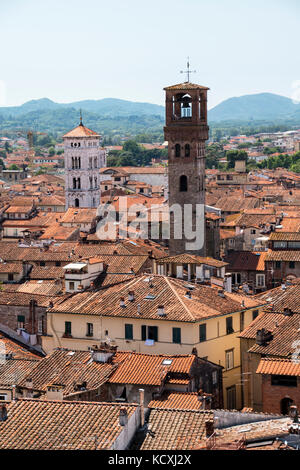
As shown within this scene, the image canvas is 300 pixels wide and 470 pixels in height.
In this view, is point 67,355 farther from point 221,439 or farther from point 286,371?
point 221,439

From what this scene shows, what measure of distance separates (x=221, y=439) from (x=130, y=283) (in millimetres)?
19756

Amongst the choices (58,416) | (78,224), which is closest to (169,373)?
(58,416)

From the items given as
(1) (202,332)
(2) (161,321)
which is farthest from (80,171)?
(1) (202,332)

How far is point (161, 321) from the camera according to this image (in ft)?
124

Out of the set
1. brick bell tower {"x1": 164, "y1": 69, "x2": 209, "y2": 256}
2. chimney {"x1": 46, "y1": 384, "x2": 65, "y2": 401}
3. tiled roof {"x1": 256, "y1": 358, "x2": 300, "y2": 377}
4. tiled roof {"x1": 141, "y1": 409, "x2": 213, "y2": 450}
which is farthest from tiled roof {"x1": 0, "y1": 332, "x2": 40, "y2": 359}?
brick bell tower {"x1": 164, "y1": 69, "x2": 209, "y2": 256}

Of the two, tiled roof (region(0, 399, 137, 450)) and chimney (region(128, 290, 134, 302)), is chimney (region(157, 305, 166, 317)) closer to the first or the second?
chimney (region(128, 290, 134, 302))

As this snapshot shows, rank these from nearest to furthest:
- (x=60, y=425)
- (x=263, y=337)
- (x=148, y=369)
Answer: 1. (x=60, y=425)
2. (x=148, y=369)
3. (x=263, y=337)

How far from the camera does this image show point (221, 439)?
23172 mm

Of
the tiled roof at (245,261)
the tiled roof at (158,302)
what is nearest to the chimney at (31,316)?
the tiled roof at (158,302)

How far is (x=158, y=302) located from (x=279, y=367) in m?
9.90

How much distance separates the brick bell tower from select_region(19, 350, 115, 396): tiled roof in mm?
27619

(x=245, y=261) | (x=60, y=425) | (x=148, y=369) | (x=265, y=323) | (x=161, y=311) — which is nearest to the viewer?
(x=60, y=425)

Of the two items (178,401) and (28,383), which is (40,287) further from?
(178,401)

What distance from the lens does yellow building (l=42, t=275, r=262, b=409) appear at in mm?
37531
